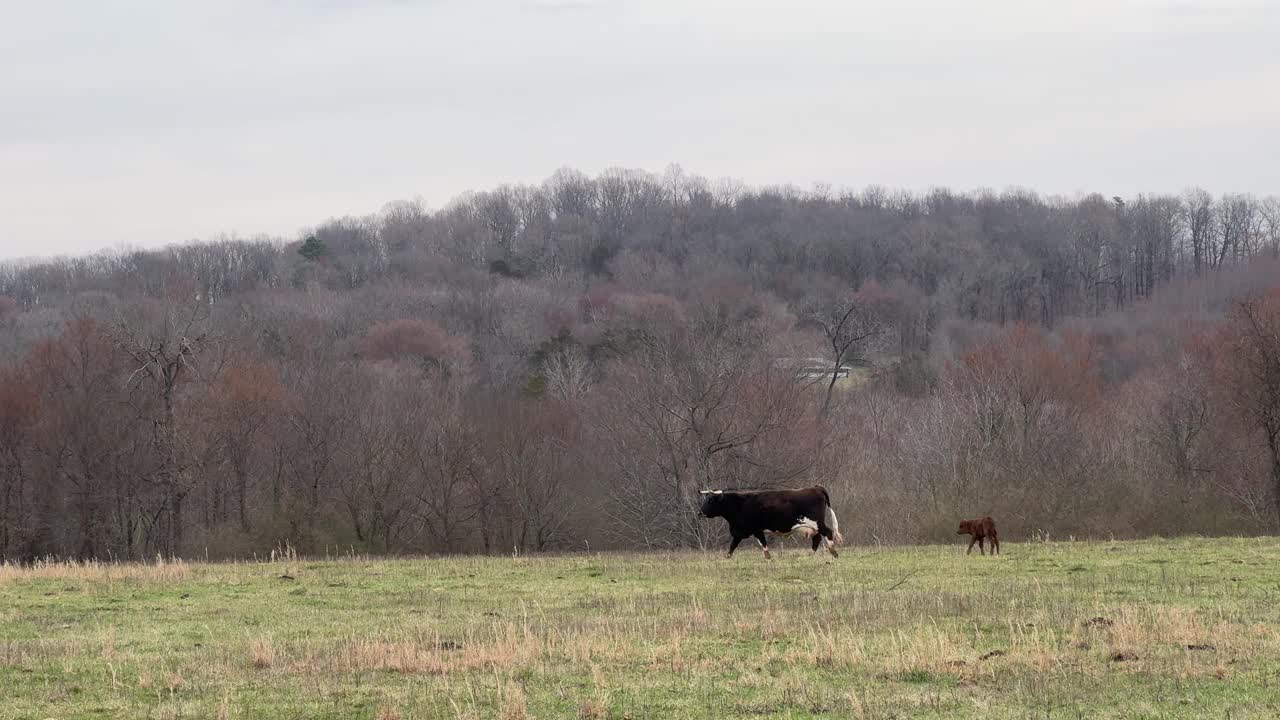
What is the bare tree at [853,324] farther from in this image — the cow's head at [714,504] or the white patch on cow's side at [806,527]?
the white patch on cow's side at [806,527]

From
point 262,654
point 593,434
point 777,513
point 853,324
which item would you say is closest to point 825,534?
point 777,513

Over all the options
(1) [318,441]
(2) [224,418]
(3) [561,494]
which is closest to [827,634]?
(3) [561,494]

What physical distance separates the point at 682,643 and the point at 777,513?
48.6 ft

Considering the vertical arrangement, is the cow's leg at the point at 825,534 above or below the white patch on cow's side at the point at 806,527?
below

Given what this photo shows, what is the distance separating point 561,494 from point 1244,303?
27090 millimetres

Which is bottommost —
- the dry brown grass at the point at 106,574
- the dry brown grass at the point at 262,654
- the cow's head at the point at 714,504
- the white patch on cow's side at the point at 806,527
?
the dry brown grass at the point at 106,574

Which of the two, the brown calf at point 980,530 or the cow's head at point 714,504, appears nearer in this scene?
the brown calf at point 980,530

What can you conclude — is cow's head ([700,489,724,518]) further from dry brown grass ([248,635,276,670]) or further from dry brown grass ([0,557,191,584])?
dry brown grass ([248,635,276,670])

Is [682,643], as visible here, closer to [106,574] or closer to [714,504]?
[714,504]

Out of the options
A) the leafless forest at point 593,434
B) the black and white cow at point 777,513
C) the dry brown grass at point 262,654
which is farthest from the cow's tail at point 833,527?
the dry brown grass at point 262,654

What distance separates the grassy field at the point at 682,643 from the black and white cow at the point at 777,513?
3.99 m

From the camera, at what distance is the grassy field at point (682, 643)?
39.1ft

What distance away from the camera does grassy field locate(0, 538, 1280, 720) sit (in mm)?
11930

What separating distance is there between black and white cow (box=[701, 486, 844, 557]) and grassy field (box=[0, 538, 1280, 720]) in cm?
399
